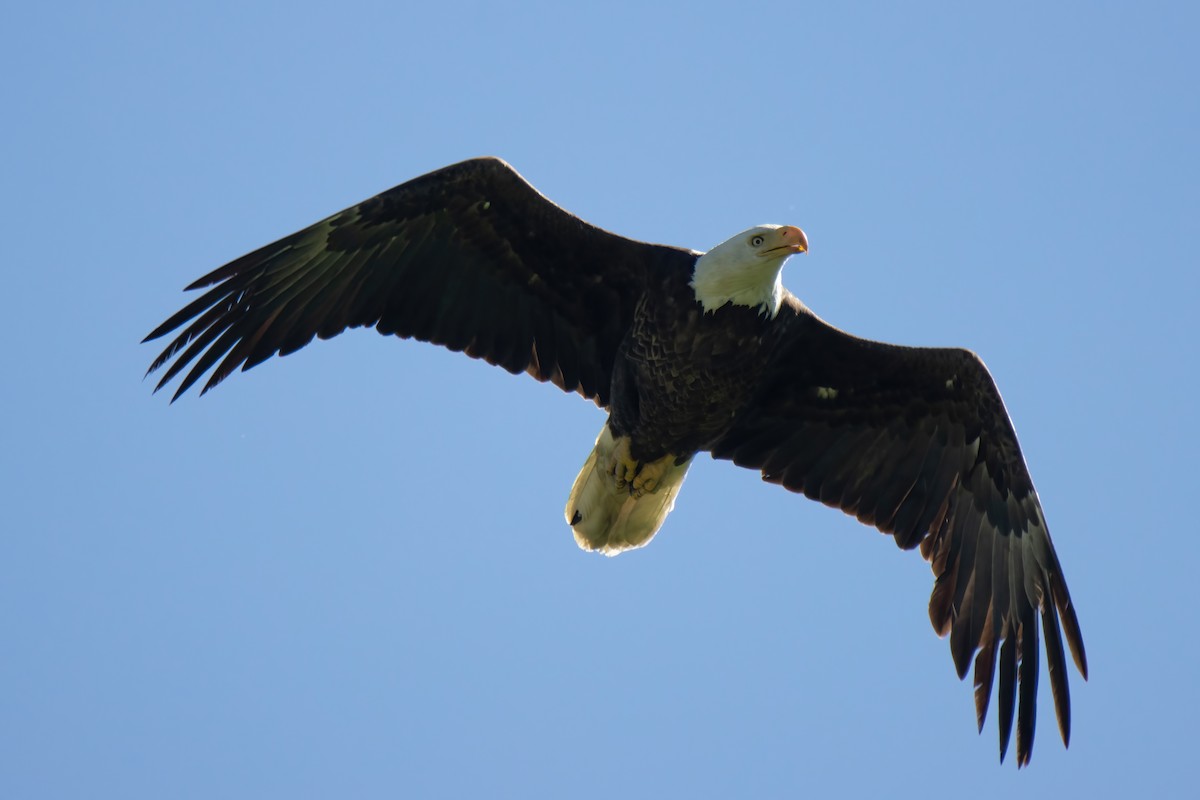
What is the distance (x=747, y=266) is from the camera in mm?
8445

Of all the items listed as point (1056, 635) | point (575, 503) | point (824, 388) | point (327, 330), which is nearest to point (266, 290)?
point (327, 330)

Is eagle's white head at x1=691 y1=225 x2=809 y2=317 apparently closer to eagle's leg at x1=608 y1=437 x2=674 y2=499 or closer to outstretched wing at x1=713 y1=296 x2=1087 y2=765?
outstretched wing at x1=713 y1=296 x2=1087 y2=765

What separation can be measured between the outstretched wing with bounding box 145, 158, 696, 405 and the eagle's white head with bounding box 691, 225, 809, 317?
0.53 metres

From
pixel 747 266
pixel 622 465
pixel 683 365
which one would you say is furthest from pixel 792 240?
pixel 622 465

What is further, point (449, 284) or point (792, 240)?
point (449, 284)

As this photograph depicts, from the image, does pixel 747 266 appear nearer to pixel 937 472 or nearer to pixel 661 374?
pixel 661 374

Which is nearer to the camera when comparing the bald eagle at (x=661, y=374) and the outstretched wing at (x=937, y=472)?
the bald eagle at (x=661, y=374)

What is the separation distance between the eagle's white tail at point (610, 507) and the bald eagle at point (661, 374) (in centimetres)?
2

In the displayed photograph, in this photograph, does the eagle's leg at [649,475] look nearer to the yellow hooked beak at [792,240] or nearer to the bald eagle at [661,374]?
the bald eagle at [661,374]

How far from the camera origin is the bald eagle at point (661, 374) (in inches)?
354

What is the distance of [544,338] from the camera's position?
30.9ft

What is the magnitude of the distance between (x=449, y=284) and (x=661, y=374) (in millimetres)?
1481

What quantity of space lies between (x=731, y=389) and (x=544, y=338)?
1.25 metres

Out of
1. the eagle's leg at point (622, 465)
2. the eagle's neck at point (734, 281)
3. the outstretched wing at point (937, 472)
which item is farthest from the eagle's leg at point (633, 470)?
the eagle's neck at point (734, 281)
